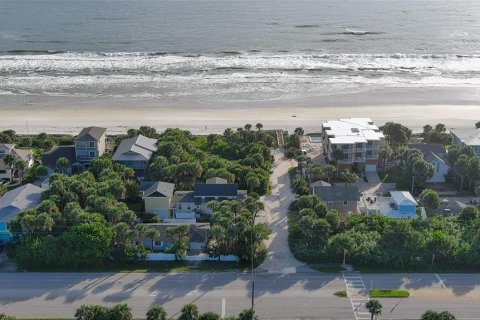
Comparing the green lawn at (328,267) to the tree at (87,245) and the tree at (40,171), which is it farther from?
the tree at (40,171)

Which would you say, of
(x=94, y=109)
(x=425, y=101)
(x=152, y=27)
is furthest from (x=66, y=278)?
(x=152, y=27)

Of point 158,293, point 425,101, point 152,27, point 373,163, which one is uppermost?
point 152,27

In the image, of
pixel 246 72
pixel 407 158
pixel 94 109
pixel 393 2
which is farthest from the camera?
pixel 393 2

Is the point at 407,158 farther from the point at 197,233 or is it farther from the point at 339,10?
the point at 339,10

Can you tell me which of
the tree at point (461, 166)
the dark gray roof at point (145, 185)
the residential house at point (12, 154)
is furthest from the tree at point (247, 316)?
the residential house at point (12, 154)

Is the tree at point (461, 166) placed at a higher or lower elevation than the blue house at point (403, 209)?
higher

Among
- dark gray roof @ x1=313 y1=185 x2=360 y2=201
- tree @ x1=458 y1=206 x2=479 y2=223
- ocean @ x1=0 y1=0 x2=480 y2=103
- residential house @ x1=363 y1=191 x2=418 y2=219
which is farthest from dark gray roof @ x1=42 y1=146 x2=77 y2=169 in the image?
tree @ x1=458 y1=206 x2=479 y2=223
